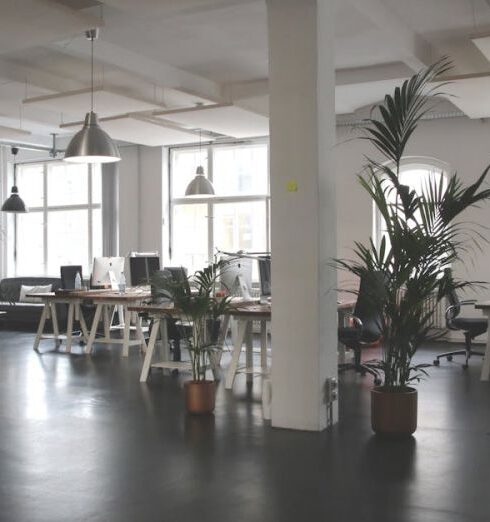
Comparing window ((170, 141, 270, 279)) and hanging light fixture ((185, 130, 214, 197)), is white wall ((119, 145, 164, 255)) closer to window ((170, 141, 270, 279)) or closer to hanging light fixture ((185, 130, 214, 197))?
window ((170, 141, 270, 279))

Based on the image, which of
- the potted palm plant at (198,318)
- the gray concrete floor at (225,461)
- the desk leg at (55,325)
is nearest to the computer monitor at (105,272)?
the desk leg at (55,325)

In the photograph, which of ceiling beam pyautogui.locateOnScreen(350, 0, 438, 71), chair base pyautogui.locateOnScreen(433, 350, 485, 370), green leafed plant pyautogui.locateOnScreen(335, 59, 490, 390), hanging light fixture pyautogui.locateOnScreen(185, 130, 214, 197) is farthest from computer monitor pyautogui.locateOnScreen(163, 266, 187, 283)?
chair base pyautogui.locateOnScreen(433, 350, 485, 370)

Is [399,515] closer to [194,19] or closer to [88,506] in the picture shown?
[88,506]

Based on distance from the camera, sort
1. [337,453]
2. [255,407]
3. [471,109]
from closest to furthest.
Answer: [337,453] → [255,407] → [471,109]

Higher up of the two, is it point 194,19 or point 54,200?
point 194,19

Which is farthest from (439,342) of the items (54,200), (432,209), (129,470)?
(54,200)

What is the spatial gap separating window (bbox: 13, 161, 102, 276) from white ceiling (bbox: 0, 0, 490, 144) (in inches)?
132

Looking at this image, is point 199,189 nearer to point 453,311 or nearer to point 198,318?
point 453,311

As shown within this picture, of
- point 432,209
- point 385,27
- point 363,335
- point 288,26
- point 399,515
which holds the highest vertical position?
point 385,27

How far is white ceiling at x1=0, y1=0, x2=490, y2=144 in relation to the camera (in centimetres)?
625

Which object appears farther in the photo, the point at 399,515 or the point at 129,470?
the point at 129,470

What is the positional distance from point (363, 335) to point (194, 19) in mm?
3415

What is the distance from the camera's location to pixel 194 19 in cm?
706

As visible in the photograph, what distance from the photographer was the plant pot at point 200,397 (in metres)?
5.95
